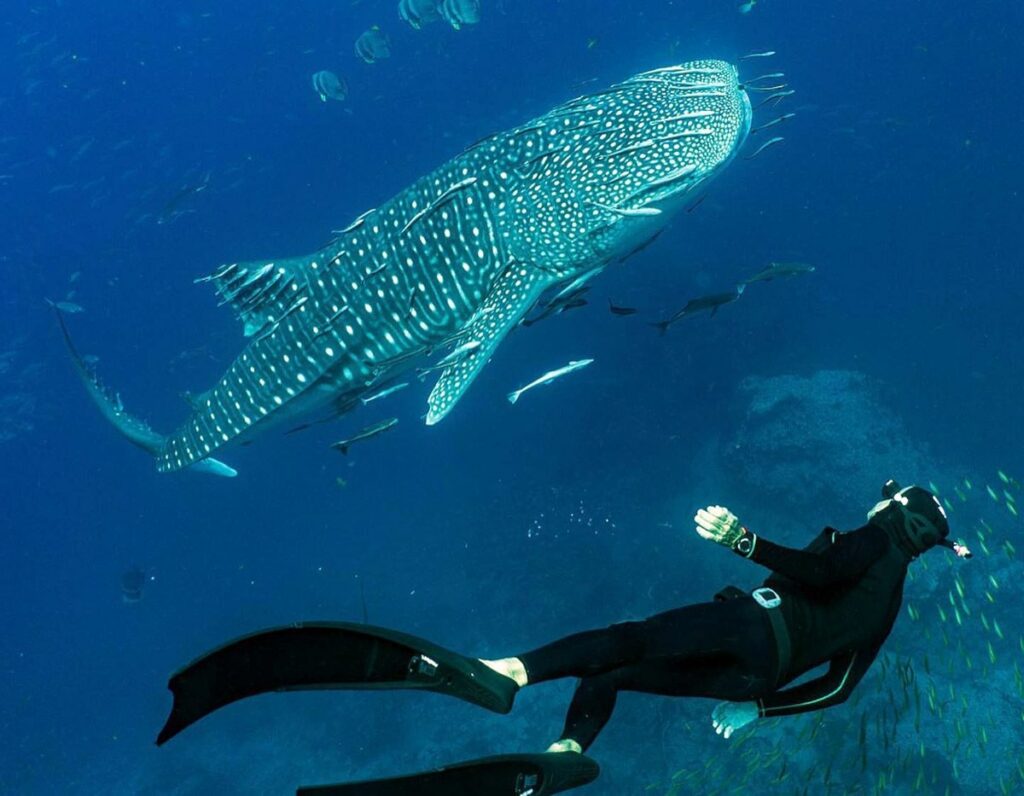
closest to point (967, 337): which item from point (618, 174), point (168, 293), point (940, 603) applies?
point (940, 603)

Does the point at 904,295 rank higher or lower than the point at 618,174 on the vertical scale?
lower

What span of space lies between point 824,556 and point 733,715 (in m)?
1.56

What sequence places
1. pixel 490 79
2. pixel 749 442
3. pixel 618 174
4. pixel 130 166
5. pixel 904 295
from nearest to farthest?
1. pixel 618 174
2. pixel 749 442
3. pixel 904 295
4. pixel 490 79
5. pixel 130 166

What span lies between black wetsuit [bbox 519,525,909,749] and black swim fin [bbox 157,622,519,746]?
1.39m

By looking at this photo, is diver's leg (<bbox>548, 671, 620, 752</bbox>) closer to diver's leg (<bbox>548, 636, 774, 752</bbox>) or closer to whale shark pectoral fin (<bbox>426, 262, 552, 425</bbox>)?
diver's leg (<bbox>548, 636, 774, 752</bbox>)

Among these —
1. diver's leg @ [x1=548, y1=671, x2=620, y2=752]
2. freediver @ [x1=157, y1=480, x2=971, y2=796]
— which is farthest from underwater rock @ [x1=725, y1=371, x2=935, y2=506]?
diver's leg @ [x1=548, y1=671, x2=620, y2=752]

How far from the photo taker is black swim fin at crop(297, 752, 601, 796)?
9.52ft

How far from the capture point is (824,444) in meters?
15.9

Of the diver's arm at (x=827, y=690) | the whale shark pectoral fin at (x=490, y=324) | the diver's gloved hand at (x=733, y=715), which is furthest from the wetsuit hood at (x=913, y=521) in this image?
the whale shark pectoral fin at (x=490, y=324)

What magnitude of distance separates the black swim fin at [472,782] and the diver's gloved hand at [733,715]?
2.31 m

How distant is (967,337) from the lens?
2184cm

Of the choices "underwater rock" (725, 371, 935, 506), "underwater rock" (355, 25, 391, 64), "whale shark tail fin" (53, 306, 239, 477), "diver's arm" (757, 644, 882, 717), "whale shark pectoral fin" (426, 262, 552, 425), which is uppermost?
"underwater rock" (355, 25, 391, 64)

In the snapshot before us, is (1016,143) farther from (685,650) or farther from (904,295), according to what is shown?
(685,650)

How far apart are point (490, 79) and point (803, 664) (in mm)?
37815
